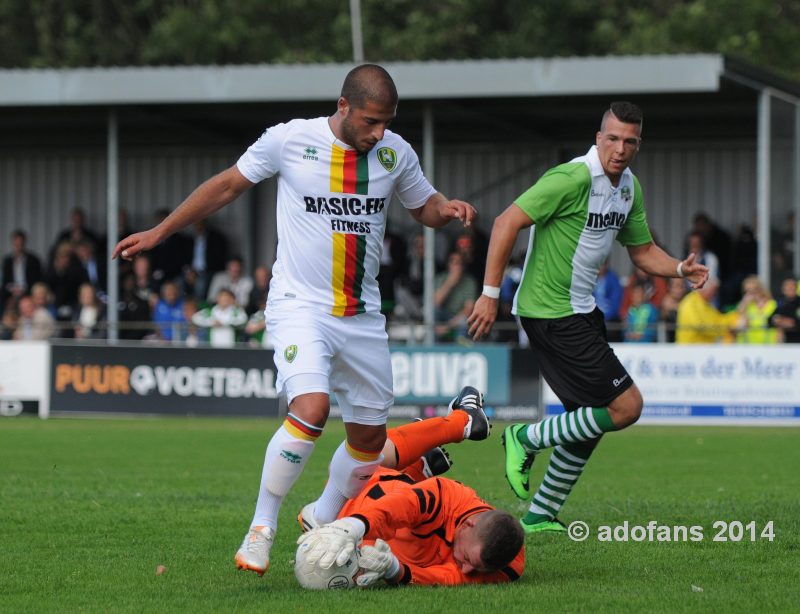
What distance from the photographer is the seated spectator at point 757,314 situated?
1934cm

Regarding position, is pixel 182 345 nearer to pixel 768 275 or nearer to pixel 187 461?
pixel 187 461

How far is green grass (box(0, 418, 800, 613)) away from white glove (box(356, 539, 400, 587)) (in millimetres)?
101

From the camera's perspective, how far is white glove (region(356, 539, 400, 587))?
637cm

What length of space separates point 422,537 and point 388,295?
621 inches

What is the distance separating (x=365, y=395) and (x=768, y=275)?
1557 cm

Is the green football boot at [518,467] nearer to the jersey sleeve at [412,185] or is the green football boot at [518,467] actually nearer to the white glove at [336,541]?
the jersey sleeve at [412,185]

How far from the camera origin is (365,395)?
7.11 metres

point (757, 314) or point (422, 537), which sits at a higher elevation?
point (757, 314)

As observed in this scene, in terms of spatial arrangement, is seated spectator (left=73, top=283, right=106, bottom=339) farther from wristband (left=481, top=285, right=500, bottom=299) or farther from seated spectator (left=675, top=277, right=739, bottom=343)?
wristband (left=481, top=285, right=500, bottom=299)

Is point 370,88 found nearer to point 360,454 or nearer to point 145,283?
point 360,454

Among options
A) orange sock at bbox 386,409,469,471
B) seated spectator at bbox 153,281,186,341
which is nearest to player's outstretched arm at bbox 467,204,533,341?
orange sock at bbox 386,409,469,471

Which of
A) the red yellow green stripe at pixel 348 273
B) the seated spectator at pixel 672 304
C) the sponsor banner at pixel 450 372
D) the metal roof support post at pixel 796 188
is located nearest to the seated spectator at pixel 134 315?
the sponsor banner at pixel 450 372

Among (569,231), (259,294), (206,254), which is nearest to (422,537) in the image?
(569,231)

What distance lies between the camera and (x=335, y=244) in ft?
23.0
